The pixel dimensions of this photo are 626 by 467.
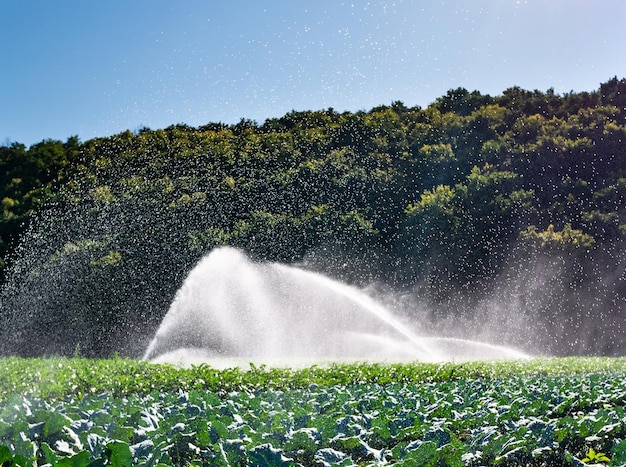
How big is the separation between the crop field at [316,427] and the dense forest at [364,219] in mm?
21928

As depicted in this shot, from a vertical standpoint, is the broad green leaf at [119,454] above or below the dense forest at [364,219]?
below

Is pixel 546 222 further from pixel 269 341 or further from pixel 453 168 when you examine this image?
pixel 269 341

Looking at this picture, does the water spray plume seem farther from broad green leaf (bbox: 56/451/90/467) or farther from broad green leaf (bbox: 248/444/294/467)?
broad green leaf (bbox: 56/451/90/467)

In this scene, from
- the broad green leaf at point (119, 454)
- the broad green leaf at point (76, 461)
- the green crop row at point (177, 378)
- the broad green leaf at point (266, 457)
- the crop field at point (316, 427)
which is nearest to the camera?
the broad green leaf at point (76, 461)

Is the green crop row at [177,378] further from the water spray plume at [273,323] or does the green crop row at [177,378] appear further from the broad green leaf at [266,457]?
the water spray plume at [273,323]

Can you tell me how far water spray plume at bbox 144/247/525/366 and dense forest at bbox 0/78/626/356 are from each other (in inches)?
109

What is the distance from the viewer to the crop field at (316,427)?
14.7 ft

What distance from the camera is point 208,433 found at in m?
5.00

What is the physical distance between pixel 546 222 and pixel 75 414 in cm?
3039

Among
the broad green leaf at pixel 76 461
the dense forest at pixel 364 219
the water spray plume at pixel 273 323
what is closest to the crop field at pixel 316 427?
the broad green leaf at pixel 76 461

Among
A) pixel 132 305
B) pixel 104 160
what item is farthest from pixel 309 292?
pixel 104 160

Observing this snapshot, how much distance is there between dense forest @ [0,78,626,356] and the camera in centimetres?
3077

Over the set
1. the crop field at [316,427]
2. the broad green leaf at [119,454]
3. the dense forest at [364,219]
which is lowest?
the crop field at [316,427]

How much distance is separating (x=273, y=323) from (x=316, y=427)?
22608 millimetres
